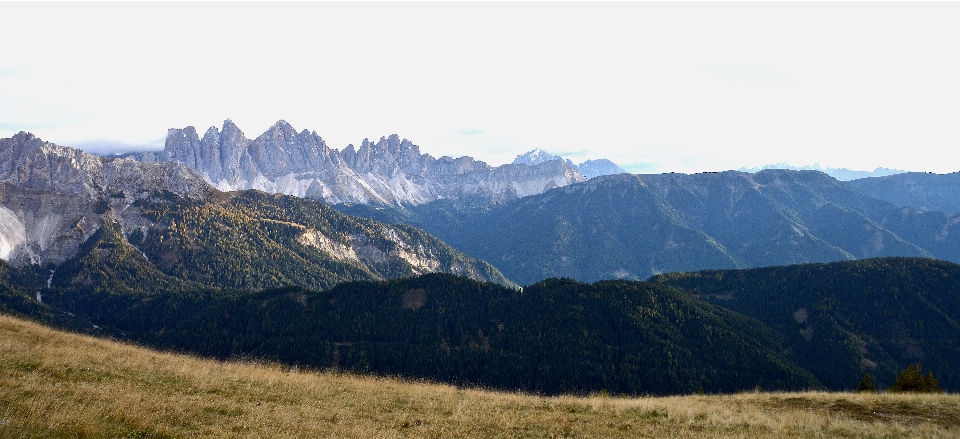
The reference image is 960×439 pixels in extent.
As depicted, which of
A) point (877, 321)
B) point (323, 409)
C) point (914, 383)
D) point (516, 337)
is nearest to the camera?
point (323, 409)

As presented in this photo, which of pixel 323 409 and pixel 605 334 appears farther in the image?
pixel 605 334

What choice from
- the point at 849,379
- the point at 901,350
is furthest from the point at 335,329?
the point at 901,350

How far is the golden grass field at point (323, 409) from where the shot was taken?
70.2 feet

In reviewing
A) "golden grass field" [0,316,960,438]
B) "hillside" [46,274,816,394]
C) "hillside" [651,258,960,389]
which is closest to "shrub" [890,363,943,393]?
"golden grass field" [0,316,960,438]

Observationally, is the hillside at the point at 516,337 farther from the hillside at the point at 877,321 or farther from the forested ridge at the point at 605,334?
the hillside at the point at 877,321

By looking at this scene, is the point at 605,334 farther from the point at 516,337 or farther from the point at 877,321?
the point at 877,321

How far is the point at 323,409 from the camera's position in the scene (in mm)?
27156

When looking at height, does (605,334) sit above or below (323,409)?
below

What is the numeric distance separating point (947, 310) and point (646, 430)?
213m

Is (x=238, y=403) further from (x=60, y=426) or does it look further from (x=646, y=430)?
(x=646, y=430)

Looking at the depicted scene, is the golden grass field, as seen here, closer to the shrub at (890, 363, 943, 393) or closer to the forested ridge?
the shrub at (890, 363, 943, 393)

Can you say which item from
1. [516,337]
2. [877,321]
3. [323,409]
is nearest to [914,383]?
[323,409]

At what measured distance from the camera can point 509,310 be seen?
177 meters

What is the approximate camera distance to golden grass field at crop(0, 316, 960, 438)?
70.2 feet
